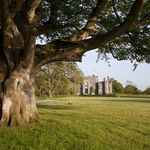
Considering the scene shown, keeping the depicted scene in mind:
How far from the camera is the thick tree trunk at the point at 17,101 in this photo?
48.9 ft

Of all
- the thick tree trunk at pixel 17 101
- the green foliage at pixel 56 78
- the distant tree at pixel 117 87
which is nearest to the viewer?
the thick tree trunk at pixel 17 101

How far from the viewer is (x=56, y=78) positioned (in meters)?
86.1

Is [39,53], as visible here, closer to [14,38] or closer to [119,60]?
[14,38]

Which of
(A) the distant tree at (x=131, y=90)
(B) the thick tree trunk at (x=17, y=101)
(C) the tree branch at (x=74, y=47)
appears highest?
(A) the distant tree at (x=131, y=90)

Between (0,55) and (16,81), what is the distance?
1.41 metres

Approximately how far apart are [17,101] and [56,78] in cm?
7100

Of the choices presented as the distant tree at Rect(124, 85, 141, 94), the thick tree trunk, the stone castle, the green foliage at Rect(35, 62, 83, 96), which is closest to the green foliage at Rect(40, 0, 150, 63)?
the thick tree trunk

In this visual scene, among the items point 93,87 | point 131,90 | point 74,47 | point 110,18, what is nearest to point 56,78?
point 131,90

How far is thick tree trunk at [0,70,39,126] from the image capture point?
14.9 metres

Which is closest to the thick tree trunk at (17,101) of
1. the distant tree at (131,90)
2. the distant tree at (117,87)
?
the distant tree at (131,90)

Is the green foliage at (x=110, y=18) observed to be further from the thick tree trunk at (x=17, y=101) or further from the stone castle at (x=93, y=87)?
the stone castle at (x=93, y=87)

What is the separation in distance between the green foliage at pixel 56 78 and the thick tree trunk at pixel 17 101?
162ft

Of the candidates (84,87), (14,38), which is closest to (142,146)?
(14,38)

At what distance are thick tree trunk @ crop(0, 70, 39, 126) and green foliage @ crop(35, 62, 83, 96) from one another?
49247 millimetres
